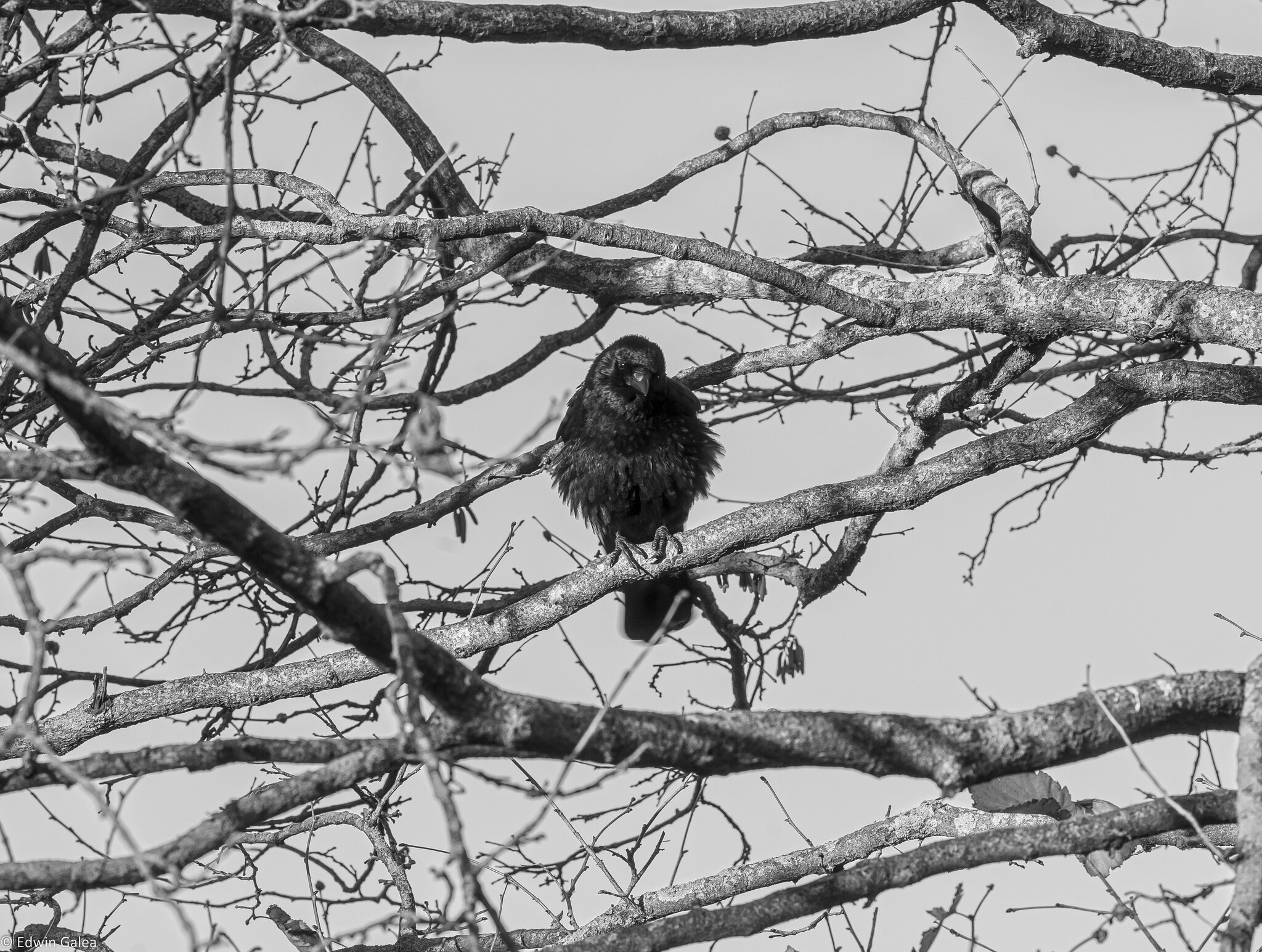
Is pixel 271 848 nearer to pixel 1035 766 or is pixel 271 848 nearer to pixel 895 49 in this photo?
pixel 1035 766

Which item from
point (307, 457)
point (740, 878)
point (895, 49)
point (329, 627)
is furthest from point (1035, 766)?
point (895, 49)

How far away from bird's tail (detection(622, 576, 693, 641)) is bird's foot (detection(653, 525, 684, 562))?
134cm

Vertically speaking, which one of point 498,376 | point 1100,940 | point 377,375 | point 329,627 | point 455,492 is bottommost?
point 1100,940

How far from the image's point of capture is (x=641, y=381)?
596 centimetres

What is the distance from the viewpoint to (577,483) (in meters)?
6.23

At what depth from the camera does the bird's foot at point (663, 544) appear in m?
4.43

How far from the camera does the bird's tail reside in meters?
6.27

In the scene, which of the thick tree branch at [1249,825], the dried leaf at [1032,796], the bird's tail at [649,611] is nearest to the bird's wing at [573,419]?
the bird's tail at [649,611]

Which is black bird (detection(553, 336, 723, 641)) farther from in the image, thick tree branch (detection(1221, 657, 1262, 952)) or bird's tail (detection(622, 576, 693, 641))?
thick tree branch (detection(1221, 657, 1262, 952))

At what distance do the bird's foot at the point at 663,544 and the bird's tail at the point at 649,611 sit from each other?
134 centimetres

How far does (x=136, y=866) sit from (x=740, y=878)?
275 centimetres

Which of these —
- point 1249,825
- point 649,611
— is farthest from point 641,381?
point 1249,825

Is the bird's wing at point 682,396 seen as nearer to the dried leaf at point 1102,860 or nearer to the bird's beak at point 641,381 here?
the bird's beak at point 641,381

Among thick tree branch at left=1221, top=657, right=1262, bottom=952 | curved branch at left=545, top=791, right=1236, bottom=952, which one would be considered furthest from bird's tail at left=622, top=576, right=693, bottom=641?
thick tree branch at left=1221, top=657, right=1262, bottom=952
